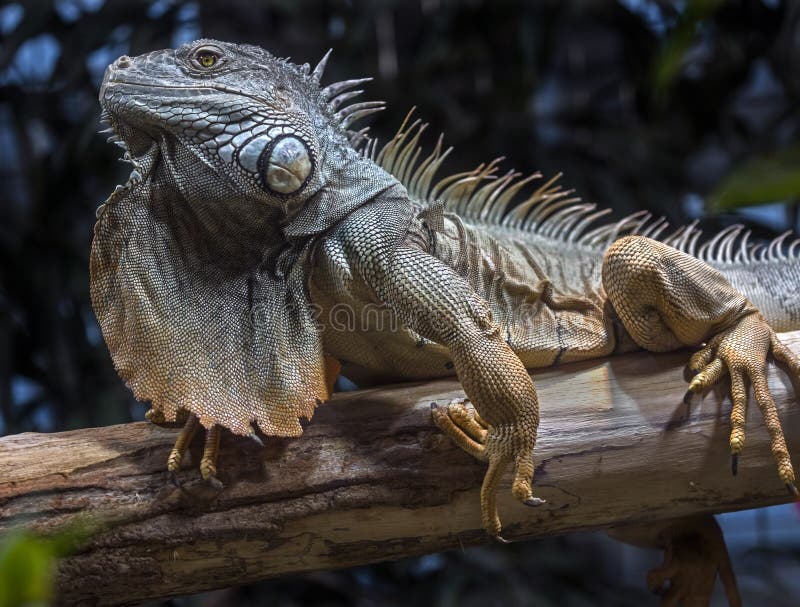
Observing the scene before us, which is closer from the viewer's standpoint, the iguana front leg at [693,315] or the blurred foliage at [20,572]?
the blurred foliage at [20,572]

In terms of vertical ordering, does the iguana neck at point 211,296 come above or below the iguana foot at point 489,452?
above

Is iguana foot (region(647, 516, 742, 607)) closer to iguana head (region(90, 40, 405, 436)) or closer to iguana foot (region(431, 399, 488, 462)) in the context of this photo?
iguana foot (region(431, 399, 488, 462))

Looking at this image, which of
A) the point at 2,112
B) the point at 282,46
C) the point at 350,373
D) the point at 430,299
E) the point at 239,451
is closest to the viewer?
the point at 430,299

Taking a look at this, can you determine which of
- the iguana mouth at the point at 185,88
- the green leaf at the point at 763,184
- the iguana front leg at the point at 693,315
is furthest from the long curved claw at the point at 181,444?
the green leaf at the point at 763,184

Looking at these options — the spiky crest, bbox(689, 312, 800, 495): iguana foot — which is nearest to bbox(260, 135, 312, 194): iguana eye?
the spiky crest

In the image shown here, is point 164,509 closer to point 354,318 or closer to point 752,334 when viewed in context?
point 354,318

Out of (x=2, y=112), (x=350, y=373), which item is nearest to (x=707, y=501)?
(x=350, y=373)

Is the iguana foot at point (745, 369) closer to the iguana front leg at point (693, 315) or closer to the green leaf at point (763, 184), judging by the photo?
the iguana front leg at point (693, 315)
